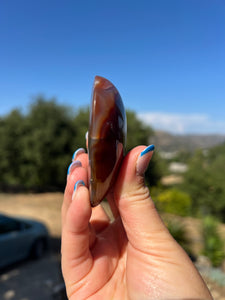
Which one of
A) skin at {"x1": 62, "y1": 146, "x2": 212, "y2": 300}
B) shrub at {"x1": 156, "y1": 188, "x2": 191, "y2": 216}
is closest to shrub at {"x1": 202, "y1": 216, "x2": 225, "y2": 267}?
shrub at {"x1": 156, "y1": 188, "x2": 191, "y2": 216}

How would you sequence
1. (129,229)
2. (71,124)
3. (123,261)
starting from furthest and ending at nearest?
1. (71,124)
2. (123,261)
3. (129,229)

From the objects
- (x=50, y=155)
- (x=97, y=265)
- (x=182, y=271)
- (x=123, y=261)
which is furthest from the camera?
(x=50, y=155)

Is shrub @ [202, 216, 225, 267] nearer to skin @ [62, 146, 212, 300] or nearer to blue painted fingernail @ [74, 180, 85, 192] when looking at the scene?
skin @ [62, 146, 212, 300]

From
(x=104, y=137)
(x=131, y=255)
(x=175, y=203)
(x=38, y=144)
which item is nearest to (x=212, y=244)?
(x=175, y=203)

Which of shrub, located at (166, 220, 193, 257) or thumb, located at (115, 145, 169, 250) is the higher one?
thumb, located at (115, 145, 169, 250)

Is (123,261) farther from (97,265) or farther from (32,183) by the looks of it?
(32,183)

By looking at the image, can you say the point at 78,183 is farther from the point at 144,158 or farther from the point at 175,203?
the point at 175,203

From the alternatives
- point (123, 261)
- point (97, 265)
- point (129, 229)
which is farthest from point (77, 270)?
point (129, 229)
